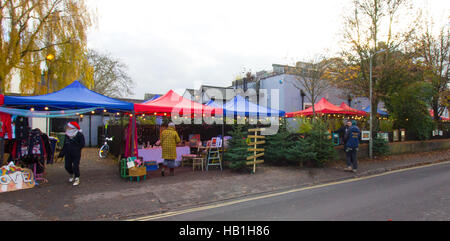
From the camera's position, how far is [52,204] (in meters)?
5.82

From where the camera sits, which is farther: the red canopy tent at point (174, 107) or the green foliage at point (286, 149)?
the green foliage at point (286, 149)

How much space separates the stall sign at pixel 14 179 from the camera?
671 centimetres

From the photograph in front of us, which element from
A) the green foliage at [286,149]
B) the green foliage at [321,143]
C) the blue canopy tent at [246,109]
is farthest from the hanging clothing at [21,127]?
the green foliage at [321,143]

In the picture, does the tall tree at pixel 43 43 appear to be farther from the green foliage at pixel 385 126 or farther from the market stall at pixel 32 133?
the green foliage at pixel 385 126

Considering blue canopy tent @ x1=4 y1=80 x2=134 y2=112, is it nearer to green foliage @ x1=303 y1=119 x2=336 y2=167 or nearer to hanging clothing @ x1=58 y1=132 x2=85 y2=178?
hanging clothing @ x1=58 y1=132 x2=85 y2=178

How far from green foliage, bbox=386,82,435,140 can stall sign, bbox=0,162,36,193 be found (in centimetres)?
1852

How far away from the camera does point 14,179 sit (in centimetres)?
687

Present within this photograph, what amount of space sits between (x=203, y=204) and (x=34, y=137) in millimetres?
5519

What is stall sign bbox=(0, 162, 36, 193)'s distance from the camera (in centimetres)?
671

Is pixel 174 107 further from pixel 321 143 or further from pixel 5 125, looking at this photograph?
pixel 321 143

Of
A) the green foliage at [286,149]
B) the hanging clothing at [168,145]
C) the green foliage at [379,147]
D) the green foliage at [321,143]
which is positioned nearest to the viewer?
the hanging clothing at [168,145]

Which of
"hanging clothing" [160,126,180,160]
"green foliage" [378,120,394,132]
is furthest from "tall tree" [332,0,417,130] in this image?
"hanging clothing" [160,126,180,160]

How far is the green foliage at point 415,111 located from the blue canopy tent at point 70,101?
53.4 ft
